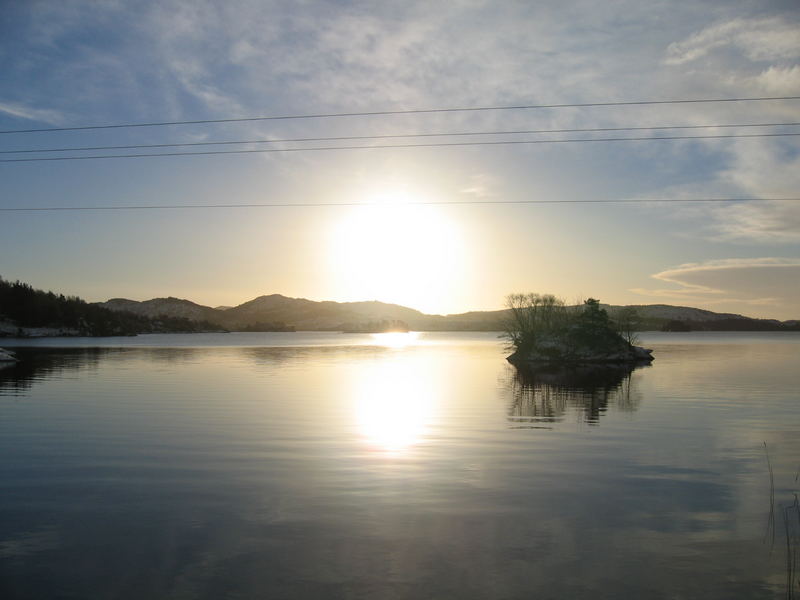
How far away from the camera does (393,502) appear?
15.0 meters

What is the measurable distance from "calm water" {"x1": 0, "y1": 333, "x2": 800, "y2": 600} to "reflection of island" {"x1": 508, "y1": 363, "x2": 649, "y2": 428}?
2.80 feet

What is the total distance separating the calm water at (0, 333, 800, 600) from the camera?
1019cm

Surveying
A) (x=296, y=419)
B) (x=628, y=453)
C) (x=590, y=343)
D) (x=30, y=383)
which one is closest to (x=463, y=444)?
(x=628, y=453)

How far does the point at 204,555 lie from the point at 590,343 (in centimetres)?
7896

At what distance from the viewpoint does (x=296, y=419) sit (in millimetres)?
30375

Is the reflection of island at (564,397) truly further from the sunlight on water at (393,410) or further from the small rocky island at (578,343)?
the small rocky island at (578,343)

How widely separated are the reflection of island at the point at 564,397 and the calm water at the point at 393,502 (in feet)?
2.80

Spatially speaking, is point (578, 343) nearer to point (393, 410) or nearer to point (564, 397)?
point (564, 397)

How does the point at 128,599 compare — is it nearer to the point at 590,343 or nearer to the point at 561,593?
the point at 561,593

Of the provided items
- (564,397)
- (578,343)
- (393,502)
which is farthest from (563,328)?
(393,502)

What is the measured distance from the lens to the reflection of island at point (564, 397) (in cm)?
3184

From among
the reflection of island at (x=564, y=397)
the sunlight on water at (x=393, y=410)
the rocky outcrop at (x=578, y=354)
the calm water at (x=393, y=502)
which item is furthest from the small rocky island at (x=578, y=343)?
the calm water at (x=393, y=502)

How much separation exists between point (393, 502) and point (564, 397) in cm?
A: 2937

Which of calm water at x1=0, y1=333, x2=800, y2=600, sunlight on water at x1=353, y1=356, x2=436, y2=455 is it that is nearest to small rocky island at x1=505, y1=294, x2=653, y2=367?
sunlight on water at x1=353, y1=356, x2=436, y2=455
